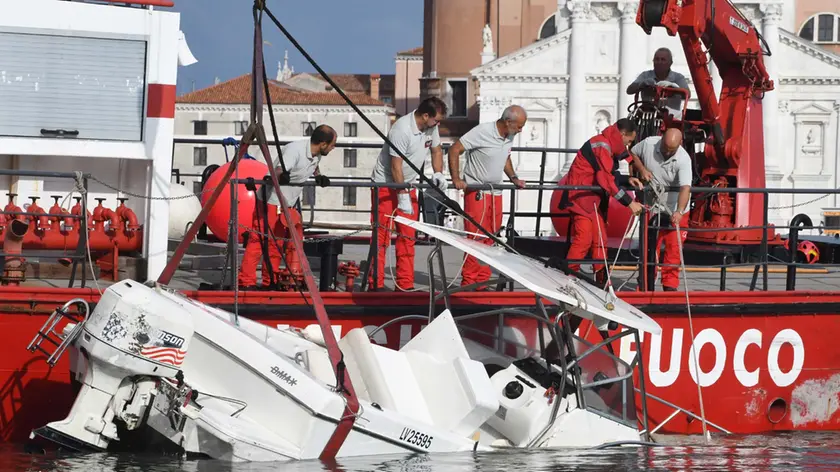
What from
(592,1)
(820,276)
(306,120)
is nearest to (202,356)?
(820,276)

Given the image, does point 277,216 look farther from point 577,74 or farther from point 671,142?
point 577,74

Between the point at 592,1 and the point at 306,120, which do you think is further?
the point at 306,120

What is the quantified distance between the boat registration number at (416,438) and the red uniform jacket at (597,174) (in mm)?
3060

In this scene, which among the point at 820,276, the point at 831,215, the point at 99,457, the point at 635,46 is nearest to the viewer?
the point at 99,457

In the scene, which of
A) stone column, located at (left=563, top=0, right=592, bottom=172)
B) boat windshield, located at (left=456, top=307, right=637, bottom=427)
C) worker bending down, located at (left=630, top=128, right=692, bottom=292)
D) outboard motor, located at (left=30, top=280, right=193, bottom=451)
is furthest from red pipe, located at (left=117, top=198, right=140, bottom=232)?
stone column, located at (left=563, top=0, right=592, bottom=172)

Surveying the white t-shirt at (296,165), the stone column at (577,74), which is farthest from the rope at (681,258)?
the stone column at (577,74)

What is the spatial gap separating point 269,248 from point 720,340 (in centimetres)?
353

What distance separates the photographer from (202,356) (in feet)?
23.5

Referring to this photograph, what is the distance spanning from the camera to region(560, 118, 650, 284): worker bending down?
9.62 metres

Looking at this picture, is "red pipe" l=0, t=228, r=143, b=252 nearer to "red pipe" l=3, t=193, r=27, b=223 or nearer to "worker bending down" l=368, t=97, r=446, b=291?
"red pipe" l=3, t=193, r=27, b=223

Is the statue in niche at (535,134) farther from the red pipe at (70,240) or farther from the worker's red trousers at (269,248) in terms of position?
the red pipe at (70,240)

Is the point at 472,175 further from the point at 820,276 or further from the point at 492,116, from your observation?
the point at 492,116

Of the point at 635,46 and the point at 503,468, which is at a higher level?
the point at 635,46

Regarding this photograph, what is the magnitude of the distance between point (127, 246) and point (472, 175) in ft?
9.12
